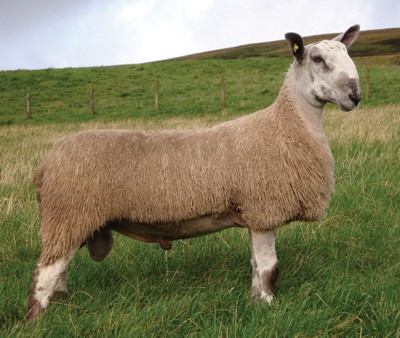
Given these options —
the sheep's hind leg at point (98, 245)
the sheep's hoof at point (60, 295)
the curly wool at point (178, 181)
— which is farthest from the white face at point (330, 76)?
the sheep's hoof at point (60, 295)

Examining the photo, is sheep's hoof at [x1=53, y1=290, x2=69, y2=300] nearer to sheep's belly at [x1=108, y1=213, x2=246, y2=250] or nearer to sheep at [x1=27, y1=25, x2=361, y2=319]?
sheep at [x1=27, y1=25, x2=361, y2=319]

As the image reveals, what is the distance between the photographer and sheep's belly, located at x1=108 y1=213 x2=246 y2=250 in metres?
3.72

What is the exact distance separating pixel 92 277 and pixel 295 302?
1736 mm

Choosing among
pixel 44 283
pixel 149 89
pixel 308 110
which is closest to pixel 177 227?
pixel 44 283

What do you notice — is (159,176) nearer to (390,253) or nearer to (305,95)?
(305,95)

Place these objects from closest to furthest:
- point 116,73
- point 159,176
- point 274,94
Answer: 1. point 159,176
2. point 274,94
3. point 116,73

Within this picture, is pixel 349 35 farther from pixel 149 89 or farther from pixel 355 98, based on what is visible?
pixel 149 89

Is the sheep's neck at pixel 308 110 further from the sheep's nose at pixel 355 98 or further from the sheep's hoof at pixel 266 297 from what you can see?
the sheep's hoof at pixel 266 297

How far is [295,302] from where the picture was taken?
354 cm

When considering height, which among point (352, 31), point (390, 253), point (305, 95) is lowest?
point (390, 253)

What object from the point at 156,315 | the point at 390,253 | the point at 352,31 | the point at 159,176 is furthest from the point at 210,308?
the point at 352,31

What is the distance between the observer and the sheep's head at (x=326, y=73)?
346 cm

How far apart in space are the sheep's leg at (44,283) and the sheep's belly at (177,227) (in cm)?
46

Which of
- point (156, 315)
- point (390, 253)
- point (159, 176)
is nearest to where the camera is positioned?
point (156, 315)
